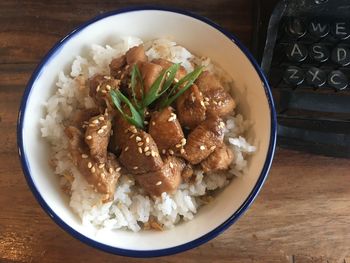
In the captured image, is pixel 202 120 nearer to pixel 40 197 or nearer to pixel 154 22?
pixel 154 22

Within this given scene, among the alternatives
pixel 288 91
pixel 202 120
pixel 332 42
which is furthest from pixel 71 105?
pixel 332 42

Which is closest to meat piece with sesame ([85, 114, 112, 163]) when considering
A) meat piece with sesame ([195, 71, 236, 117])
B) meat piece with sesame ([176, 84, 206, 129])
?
meat piece with sesame ([176, 84, 206, 129])

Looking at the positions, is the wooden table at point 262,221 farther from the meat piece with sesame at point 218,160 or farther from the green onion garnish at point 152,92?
the green onion garnish at point 152,92

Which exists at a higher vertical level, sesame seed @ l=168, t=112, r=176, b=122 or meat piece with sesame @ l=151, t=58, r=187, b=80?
meat piece with sesame @ l=151, t=58, r=187, b=80

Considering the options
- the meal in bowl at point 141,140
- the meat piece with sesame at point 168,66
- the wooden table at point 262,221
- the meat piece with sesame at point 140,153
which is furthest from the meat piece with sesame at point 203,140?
the wooden table at point 262,221

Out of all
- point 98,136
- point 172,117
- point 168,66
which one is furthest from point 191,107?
point 98,136

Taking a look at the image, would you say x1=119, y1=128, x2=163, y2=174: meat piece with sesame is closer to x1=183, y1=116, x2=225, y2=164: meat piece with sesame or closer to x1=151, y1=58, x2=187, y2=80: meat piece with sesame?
x1=183, y1=116, x2=225, y2=164: meat piece with sesame

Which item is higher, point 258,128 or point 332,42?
point 332,42
